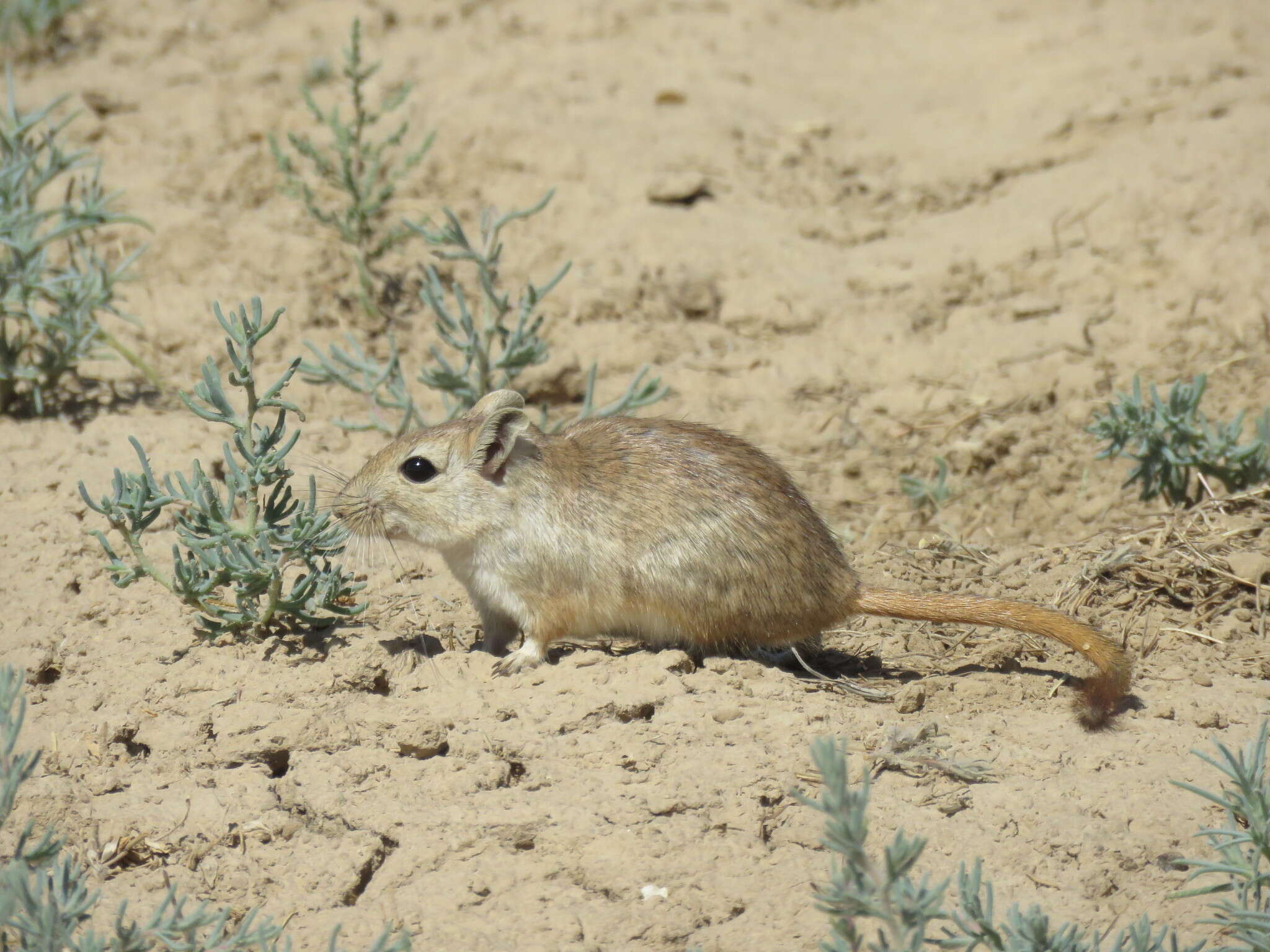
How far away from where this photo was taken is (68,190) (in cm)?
516

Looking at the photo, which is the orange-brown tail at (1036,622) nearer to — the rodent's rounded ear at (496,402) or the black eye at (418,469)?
the rodent's rounded ear at (496,402)

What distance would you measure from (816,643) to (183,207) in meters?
3.72

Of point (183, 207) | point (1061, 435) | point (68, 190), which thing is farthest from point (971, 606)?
point (183, 207)

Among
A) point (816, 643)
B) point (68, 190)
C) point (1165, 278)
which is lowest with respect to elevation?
point (816, 643)

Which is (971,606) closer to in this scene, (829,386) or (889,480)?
(889,480)

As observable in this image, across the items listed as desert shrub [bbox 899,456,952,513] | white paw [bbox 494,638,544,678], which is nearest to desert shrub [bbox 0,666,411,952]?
white paw [bbox 494,638,544,678]

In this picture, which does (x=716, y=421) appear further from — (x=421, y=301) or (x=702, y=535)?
(x=702, y=535)

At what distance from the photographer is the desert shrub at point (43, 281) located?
4.83 meters

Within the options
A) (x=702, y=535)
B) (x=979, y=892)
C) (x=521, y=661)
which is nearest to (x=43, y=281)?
(x=521, y=661)

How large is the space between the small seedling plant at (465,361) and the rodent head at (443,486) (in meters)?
0.82

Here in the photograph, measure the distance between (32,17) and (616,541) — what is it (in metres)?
5.23

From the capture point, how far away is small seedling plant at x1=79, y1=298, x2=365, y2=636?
3.72m

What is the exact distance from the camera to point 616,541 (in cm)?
411

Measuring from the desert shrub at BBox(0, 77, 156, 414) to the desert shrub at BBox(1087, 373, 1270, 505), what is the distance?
3766mm
